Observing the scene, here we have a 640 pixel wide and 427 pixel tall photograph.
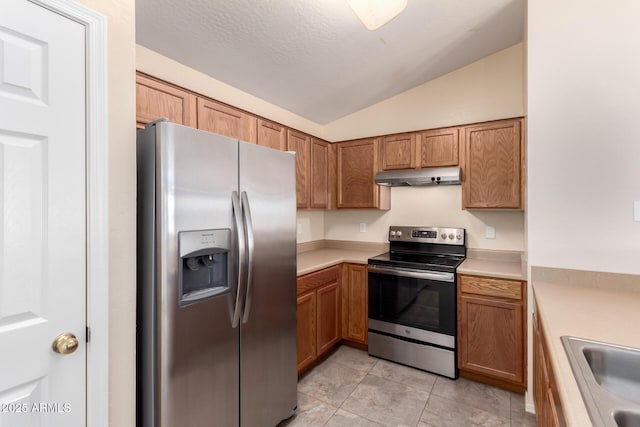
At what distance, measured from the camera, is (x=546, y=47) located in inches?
73.4

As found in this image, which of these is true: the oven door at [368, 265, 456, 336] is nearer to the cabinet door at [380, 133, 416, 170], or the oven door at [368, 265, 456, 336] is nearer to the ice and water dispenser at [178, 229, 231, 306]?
the cabinet door at [380, 133, 416, 170]

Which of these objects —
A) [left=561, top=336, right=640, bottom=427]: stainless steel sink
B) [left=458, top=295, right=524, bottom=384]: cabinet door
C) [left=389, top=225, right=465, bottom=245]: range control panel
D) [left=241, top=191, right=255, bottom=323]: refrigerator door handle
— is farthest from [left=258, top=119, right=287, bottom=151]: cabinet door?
[left=561, top=336, right=640, bottom=427]: stainless steel sink

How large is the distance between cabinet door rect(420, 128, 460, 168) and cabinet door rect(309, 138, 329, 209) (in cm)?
101

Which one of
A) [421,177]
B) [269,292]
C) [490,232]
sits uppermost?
[421,177]

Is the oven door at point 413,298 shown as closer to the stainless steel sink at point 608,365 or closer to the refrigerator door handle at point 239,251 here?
the stainless steel sink at point 608,365

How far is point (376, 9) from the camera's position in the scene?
1364 millimetres

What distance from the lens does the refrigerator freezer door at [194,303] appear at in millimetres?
1272

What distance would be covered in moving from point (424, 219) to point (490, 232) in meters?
0.61

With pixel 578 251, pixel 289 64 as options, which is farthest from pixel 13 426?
pixel 578 251

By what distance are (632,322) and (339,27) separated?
2.22 meters

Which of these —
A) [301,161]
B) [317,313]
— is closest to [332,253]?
[317,313]

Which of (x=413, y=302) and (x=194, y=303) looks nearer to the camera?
(x=194, y=303)

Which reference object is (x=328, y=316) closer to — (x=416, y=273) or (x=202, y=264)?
(x=416, y=273)

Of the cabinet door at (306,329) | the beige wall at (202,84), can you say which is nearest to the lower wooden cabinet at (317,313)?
the cabinet door at (306,329)
